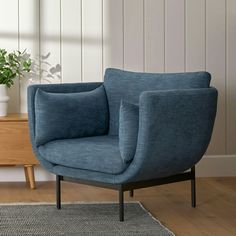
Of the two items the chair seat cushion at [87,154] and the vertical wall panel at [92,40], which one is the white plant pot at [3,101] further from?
the chair seat cushion at [87,154]

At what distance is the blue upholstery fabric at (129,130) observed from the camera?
3668mm

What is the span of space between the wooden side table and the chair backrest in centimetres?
66

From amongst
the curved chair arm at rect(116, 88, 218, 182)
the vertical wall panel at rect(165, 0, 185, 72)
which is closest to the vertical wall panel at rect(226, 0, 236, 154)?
the vertical wall panel at rect(165, 0, 185, 72)

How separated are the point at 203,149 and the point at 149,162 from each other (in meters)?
0.45

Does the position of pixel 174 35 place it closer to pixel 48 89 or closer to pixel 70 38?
pixel 70 38

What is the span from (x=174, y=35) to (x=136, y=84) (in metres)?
1.06

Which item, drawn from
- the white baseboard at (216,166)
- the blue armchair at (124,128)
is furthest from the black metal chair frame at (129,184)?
the white baseboard at (216,166)

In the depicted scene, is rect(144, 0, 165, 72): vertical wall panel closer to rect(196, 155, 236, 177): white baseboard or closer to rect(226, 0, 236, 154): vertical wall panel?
rect(226, 0, 236, 154): vertical wall panel

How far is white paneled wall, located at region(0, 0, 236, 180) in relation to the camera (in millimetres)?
5121

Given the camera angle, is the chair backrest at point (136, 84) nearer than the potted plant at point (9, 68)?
Yes

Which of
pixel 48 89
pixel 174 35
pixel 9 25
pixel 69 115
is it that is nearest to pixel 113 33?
pixel 174 35

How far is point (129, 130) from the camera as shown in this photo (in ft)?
12.0

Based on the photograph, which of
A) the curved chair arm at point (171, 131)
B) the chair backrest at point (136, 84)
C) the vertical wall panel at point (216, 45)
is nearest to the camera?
the curved chair arm at point (171, 131)

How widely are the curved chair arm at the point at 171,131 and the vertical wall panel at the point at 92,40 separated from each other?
4.67 ft
